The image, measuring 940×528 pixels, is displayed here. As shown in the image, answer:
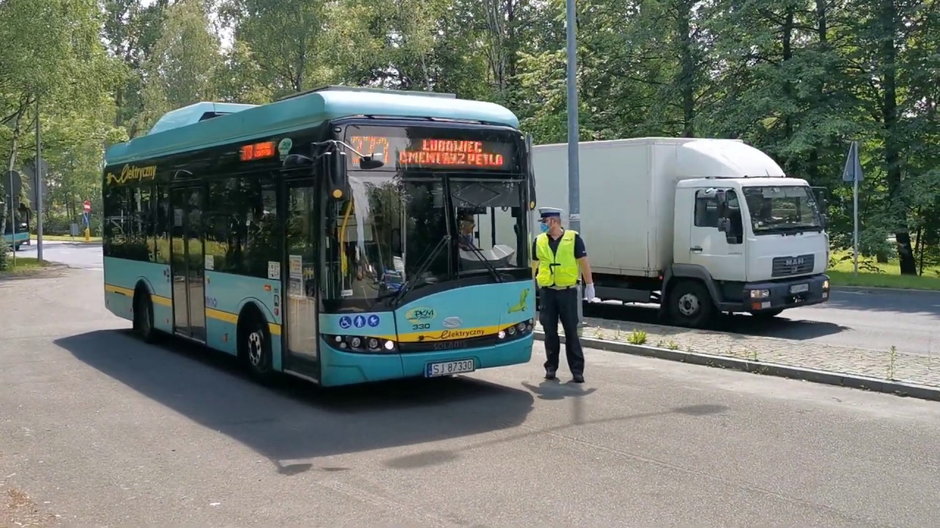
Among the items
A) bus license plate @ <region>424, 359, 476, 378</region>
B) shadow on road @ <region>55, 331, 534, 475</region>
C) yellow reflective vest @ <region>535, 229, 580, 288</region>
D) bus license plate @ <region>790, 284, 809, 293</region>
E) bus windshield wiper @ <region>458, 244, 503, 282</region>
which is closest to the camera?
shadow on road @ <region>55, 331, 534, 475</region>

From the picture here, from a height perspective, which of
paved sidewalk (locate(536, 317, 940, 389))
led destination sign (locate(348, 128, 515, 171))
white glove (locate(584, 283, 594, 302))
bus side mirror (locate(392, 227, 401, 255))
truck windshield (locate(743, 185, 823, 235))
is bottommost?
paved sidewalk (locate(536, 317, 940, 389))

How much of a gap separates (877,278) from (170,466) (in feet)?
Result: 67.9

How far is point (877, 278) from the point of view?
2341 cm

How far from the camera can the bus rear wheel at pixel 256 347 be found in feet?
32.7

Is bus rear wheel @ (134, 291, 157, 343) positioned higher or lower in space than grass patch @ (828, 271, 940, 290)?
higher

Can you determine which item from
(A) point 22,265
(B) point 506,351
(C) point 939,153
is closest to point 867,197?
(C) point 939,153

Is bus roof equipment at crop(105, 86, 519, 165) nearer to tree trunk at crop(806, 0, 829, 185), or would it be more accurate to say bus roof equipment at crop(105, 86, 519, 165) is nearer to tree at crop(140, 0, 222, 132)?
tree trunk at crop(806, 0, 829, 185)

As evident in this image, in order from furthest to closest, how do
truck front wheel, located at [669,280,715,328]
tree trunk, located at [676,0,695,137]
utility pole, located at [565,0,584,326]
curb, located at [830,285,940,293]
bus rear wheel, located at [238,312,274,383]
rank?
tree trunk, located at [676,0,695,137] < curb, located at [830,285,940,293] < truck front wheel, located at [669,280,715,328] < utility pole, located at [565,0,584,326] < bus rear wheel, located at [238,312,274,383]

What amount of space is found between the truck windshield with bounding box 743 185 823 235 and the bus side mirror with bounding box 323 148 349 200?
26.4 ft

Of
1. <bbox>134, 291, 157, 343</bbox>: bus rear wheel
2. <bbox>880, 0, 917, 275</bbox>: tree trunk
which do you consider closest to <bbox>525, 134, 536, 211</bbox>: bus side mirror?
<bbox>134, 291, 157, 343</bbox>: bus rear wheel

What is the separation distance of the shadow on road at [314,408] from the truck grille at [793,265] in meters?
6.16

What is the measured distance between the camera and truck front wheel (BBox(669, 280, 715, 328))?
14.6m

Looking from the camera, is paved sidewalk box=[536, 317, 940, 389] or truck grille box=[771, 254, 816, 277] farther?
truck grille box=[771, 254, 816, 277]

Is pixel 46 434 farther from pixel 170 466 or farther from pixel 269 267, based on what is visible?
pixel 269 267
